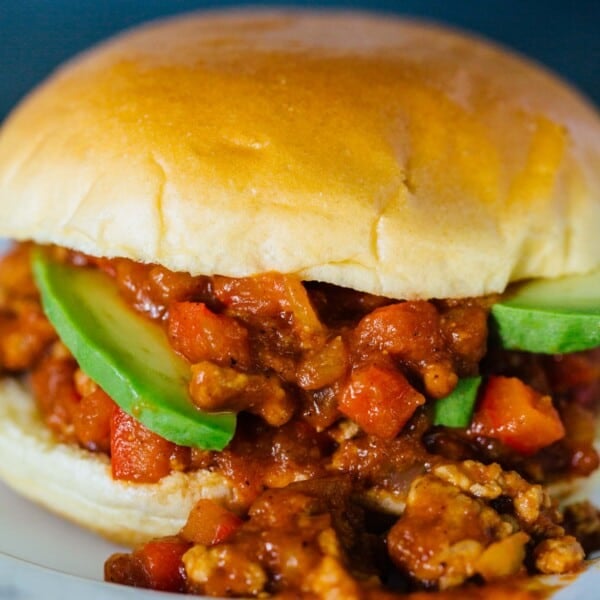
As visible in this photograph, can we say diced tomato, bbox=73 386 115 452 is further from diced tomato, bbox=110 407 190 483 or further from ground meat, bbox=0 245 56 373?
ground meat, bbox=0 245 56 373

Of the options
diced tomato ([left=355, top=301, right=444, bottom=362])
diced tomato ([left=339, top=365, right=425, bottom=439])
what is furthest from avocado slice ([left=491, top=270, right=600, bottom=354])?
diced tomato ([left=339, top=365, right=425, bottom=439])

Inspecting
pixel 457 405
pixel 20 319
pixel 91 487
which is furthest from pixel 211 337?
pixel 20 319

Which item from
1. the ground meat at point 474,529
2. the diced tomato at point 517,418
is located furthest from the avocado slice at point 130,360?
the diced tomato at point 517,418

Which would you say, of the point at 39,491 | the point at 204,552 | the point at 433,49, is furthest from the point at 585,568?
the point at 433,49

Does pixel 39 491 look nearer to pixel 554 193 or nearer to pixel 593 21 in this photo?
pixel 554 193

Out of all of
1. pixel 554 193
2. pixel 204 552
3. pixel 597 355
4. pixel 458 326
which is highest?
pixel 554 193

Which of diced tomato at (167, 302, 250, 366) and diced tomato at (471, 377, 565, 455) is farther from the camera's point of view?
diced tomato at (471, 377, 565, 455)
